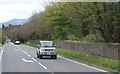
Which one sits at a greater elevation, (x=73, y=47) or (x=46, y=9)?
(x=46, y=9)

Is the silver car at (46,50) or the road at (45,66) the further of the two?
the silver car at (46,50)

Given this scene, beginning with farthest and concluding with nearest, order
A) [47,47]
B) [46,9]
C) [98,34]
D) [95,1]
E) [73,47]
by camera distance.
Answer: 1. [46,9]
2. [73,47]
3. [98,34]
4. [47,47]
5. [95,1]

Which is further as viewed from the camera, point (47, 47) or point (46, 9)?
point (46, 9)

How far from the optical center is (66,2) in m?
38.1

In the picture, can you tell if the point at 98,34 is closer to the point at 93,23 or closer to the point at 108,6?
the point at 93,23

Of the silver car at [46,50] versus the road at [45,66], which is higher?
the silver car at [46,50]

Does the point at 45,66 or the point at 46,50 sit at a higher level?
the point at 46,50

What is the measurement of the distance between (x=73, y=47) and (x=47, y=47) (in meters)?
17.3

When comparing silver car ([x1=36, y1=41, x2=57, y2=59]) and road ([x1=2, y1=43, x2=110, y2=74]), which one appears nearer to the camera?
road ([x1=2, y1=43, x2=110, y2=74])

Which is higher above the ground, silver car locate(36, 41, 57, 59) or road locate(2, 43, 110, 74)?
silver car locate(36, 41, 57, 59)

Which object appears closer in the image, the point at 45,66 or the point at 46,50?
the point at 45,66

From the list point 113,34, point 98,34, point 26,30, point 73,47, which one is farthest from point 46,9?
point 26,30

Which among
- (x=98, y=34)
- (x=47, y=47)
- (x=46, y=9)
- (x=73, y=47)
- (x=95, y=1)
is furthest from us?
(x=46, y=9)

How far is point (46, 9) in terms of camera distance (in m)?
71.2
